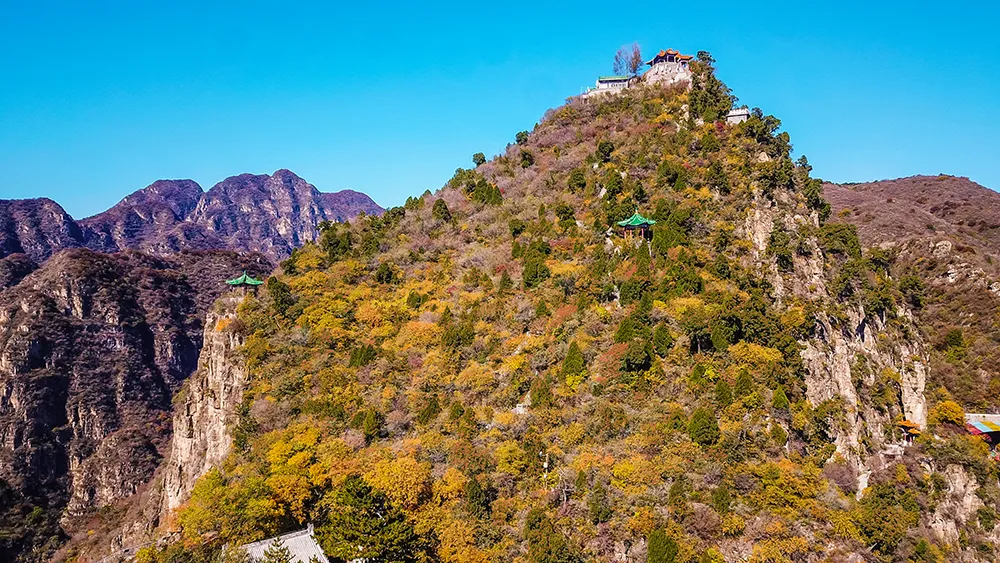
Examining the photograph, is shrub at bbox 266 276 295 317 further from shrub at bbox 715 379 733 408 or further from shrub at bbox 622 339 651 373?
shrub at bbox 715 379 733 408

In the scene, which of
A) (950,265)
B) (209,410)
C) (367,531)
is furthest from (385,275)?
(950,265)

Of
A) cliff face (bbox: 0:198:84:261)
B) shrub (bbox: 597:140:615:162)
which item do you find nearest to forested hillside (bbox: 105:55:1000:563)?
shrub (bbox: 597:140:615:162)

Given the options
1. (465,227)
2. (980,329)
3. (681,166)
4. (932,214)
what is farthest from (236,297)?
(932,214)

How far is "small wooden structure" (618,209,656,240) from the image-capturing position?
161 ft

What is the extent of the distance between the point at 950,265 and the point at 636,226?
170ft

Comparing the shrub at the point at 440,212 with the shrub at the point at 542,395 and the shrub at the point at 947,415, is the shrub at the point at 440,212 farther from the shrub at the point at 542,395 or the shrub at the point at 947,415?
the shrub at the point at 947,415

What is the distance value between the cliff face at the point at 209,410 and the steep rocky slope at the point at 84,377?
43036 millimetres

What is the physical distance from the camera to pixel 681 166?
2172 inches

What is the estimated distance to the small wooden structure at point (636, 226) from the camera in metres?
49.2

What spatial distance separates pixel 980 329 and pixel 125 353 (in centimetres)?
13099

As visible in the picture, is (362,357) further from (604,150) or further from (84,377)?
(84,377)

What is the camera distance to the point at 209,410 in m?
51.2

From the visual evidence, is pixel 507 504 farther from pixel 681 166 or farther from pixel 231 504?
pixel 681 166

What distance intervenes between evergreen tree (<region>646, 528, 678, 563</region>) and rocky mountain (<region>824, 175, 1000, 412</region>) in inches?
1574
